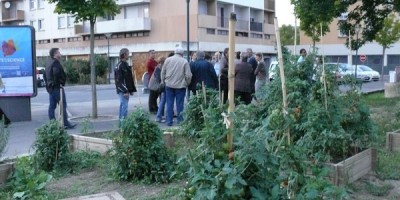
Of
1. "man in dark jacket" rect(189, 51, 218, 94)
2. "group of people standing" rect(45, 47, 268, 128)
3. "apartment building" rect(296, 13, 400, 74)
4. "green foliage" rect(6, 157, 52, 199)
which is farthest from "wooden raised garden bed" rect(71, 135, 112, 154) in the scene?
"apartment building" rect(296, 13, 400, 74)

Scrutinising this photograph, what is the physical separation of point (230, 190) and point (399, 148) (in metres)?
5.08

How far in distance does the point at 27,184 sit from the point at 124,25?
157 ft

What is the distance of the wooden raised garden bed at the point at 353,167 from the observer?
215 inches

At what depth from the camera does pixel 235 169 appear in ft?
11.0

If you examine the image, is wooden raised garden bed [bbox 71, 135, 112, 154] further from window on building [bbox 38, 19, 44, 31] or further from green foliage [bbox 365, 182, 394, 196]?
window on building [bbox 38, 19, 44, 31]

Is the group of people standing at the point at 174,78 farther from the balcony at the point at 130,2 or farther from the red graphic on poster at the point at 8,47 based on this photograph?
the balcony at the point at 130,2

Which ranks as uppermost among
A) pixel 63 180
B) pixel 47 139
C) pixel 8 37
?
pixel 8 37

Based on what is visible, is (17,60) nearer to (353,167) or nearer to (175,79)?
(175,79)

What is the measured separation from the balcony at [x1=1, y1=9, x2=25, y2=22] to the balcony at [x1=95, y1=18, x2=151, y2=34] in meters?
17.0

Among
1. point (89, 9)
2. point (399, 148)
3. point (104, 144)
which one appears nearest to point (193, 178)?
point (104, 144)

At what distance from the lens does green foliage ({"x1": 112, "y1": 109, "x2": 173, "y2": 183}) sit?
19.6 ft

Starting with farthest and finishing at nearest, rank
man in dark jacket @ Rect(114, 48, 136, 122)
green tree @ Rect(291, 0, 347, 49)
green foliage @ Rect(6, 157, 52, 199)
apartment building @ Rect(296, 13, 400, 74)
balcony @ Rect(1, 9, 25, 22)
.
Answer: balcony @ Rect(1, 9, 25, 22), apartment building @ Rect(296, 13, 400, 74), green tree @ Rect(291, 0, 347, 49), man in dark jacket @ Rect(114, 48, 136, 122), green foliage @ Rect(6, 157, 52, 199)

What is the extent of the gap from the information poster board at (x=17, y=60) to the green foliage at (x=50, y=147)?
21.3ft

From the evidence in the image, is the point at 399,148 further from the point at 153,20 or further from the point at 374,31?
the point at 153,20
